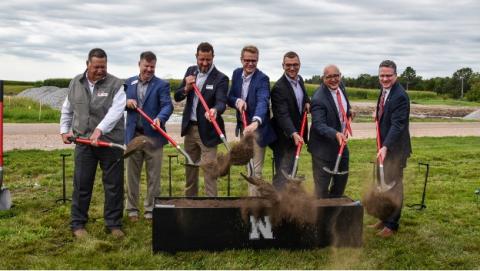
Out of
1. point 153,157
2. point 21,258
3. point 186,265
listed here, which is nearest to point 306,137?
point 153,157

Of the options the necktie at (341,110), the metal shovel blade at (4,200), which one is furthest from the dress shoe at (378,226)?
the metal shovel blade at (4,200)

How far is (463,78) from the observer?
221 ft

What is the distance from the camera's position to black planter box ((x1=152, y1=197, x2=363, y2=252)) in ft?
16.2

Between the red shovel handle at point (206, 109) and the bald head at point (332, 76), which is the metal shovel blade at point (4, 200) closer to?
the red shovel handle at point (206, 109)

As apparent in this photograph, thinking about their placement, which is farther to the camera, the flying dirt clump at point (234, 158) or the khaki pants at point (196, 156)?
the khaki pants at point (196, 156)

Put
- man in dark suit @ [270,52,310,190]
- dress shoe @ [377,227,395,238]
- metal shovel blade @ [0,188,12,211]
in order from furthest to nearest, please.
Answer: metal shovel blade @ [0,188,12,211] < dress shoe @ [377,227,395,238] < man in dark suit @ [270,52,310,190]

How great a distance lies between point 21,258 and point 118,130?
1486mm

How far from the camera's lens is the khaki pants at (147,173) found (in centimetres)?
608

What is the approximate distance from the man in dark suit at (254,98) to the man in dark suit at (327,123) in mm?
483

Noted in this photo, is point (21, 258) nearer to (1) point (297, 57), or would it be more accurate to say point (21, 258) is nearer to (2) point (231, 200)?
(2) point (231, 200)

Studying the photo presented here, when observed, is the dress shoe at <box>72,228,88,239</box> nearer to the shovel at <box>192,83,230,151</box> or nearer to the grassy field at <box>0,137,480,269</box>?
the grassy field at <box>0,137,480,269</box>

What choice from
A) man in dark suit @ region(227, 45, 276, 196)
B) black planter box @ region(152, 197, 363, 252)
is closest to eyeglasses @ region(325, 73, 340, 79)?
man in dark suit @ region(227, 45, 276, 196)

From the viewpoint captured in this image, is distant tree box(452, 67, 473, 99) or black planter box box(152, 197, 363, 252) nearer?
black planter box box(152, 197, 363, 252)

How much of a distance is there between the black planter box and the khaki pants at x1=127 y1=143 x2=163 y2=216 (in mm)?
888
